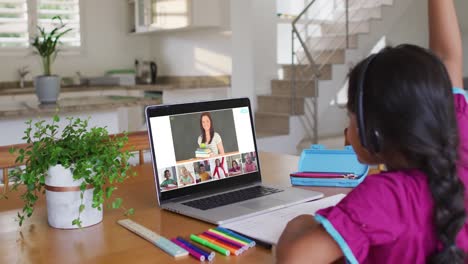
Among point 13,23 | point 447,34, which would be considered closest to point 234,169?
point 447,34

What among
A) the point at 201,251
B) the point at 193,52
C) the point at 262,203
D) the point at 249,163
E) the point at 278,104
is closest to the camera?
the point at 201,251

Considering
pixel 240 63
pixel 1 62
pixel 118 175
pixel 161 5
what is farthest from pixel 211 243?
pixel 1 62

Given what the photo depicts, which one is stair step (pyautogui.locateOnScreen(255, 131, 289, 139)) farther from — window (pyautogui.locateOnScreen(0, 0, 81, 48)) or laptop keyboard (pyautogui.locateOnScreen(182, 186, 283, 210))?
laptop keyboard (pyautogui.locateOnScreen(182, 186, 283, 210))

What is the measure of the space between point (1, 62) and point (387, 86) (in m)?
5.26

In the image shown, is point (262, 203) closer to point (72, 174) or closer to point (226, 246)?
point (226, 246)

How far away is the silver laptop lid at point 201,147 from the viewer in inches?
52.6

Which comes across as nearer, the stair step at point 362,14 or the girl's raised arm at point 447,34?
the girl's raised arm at point 447,34

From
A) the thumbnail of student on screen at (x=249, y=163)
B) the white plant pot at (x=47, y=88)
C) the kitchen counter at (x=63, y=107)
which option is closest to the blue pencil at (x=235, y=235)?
the thumbnail of student on screen at (x=249, y=163)

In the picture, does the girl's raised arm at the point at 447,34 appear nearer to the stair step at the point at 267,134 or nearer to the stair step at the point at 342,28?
the stair step at the point at 267,134

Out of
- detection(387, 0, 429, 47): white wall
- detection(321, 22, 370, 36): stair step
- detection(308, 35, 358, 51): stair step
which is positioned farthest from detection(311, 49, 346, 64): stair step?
detection(387, 0, 429, 47): white wall

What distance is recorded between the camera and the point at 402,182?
2.60 feet

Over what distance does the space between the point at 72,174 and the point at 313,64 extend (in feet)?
14.8

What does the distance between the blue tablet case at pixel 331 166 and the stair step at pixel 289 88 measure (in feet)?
13.5

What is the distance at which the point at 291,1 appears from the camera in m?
6.79
